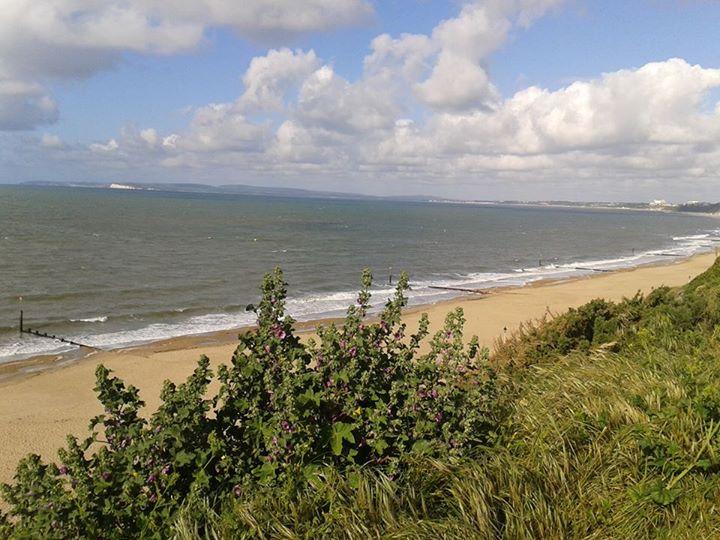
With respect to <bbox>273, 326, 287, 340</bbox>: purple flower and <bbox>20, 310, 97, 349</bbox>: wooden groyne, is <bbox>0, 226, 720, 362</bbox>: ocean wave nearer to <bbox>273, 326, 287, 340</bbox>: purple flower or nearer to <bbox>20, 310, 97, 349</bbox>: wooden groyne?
<bbox>20, 310, 97, 349</bbox>: wooden groyne

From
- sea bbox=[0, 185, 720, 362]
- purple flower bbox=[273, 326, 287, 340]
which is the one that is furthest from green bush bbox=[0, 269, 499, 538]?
sea bbox=[0, 185, 720, 362]

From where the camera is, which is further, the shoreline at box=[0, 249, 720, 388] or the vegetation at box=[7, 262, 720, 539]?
the shoreline at box=[0, 249, 720, 388]

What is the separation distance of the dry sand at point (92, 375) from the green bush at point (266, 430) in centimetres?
640

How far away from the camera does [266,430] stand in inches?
146

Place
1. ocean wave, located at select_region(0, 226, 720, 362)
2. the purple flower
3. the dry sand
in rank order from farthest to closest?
ocean wave, located at select_region(0, 226, 720, 362) < the dry sand < the purple flower

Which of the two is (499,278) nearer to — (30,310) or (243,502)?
(30,310)

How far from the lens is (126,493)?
10.9 ft

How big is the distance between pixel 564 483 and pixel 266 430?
2213mm

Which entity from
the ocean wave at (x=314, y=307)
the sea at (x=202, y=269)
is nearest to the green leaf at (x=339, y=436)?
the ocean wave at (x=314, y=307)

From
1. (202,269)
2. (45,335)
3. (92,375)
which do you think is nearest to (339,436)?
(92,375)

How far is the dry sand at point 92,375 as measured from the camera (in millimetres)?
11570

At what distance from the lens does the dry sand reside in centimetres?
1157

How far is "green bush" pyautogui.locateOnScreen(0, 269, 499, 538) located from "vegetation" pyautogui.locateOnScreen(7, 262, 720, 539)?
12 mm

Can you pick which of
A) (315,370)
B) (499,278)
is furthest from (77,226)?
(315,370)
